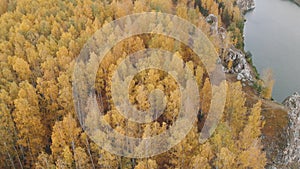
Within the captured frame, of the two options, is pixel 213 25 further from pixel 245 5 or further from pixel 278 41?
pixel 245 5

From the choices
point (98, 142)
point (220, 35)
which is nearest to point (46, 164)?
point (98, 142)

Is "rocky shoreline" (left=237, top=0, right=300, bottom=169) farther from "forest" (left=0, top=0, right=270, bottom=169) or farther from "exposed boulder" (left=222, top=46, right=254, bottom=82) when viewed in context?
"exposed boulder" (left=222, top=46, right=254, bottom=82)

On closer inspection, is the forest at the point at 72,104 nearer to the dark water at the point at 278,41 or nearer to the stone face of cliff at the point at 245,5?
the dark water at the point at 278,41

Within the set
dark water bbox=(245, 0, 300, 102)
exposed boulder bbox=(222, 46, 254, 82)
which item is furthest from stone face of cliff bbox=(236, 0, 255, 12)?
exposed boulder bbox=(222, 46, 254, 82)

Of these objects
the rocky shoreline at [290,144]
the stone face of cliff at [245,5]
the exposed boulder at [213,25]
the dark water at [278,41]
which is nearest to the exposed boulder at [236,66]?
the exposed boulder at [213,25]

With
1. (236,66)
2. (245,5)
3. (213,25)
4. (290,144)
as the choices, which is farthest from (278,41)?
(290,144)

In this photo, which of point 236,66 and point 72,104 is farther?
point 236,66
